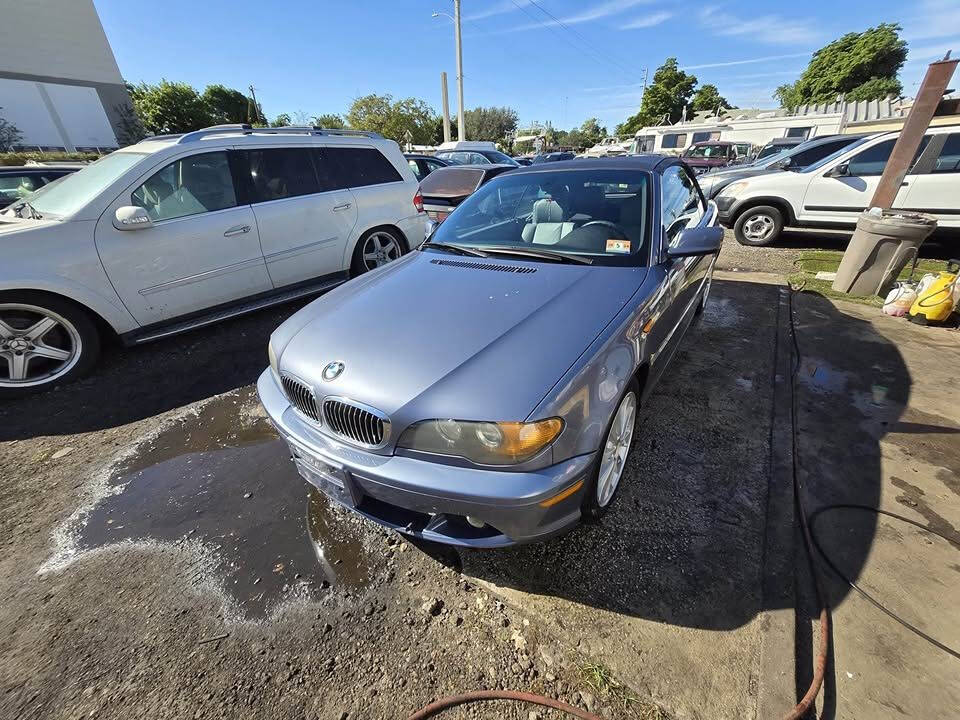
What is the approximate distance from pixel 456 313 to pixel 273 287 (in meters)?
3.14

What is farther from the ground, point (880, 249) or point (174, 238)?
point (174, 238)

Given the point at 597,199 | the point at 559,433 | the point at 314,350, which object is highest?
the point at 597,199

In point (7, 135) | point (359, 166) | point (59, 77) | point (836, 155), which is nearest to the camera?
point (359, 166)

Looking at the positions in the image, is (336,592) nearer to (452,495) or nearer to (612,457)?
(452,495)

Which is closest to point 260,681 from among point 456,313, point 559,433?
point 559,433

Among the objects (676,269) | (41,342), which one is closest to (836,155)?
(676,269)

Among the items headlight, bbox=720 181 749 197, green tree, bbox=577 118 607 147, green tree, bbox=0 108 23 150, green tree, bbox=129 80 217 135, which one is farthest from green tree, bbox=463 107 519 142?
headlight, bbox=720 181 749 197

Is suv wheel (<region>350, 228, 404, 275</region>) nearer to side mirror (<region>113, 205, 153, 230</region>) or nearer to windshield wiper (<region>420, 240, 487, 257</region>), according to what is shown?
side mirror (<region>113, 205, 153, 230</region>)

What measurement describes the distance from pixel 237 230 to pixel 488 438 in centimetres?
365

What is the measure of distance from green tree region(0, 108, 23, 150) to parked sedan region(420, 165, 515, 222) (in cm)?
4236

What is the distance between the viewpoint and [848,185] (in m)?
6.46

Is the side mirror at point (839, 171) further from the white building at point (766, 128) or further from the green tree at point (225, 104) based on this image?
the green tree at point (225, 104)

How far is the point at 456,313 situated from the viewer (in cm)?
193

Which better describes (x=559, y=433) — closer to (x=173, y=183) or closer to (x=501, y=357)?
(x=501, y=357)
